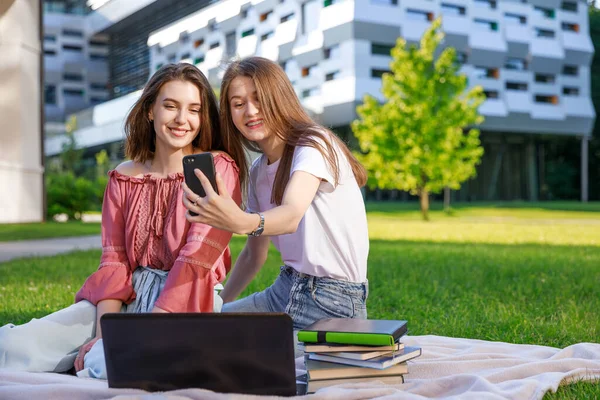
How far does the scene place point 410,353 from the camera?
289 cm

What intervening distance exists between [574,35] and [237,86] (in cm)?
3777

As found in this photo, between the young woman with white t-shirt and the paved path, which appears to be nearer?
the young woman with white t-shirt

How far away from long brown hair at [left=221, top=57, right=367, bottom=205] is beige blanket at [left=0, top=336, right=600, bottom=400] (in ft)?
3.07

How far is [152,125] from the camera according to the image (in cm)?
349

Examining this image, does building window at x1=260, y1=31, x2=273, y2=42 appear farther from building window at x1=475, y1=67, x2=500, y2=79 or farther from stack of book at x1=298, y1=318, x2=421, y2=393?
stack of book at x1=298, y1=318, x2=421, y2=393

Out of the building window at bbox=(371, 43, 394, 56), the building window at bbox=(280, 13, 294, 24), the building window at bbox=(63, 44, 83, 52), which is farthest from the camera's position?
the building window at bbox=(63, 44, 83, 52)

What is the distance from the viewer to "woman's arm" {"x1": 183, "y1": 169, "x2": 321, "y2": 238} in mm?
2453

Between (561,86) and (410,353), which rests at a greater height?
(561,86)

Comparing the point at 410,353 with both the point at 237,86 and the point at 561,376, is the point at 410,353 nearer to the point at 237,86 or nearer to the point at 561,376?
the point at 561,376

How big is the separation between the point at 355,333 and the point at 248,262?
1101mm

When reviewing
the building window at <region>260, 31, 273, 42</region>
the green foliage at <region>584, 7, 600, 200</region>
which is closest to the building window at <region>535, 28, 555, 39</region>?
the green foliage at <region>584, 7, 600, 200</region>

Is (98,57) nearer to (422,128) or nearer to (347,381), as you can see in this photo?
(422,128)

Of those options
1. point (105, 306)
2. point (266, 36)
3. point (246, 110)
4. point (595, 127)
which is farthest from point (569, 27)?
point (105, 306)

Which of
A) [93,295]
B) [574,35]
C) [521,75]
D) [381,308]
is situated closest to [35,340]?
[93,295]
